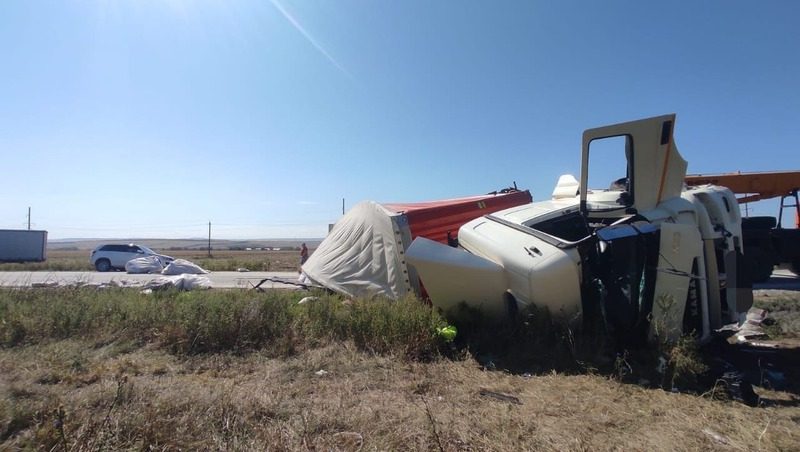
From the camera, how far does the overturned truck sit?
4535mm

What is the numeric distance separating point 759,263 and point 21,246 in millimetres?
41961

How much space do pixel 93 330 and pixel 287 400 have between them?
364cm

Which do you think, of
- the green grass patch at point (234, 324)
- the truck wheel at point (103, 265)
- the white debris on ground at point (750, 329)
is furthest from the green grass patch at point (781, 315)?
the truck wheel at point (103, 265)

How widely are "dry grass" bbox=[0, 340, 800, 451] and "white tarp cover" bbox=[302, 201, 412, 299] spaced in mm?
2822

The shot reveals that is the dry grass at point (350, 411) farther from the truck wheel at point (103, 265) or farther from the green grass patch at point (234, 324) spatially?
the truck wheel at point (103, 265)

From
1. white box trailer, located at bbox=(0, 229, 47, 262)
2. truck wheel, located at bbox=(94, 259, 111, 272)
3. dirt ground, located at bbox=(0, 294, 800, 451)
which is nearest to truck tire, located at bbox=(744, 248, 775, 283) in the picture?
dirt ground, located at bbox=(0, 294, 800, 451)

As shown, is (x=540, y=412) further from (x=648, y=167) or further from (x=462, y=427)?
(x=648, y=167)

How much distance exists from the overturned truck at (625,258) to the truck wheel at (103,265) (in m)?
23.9

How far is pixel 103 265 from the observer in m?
23.3

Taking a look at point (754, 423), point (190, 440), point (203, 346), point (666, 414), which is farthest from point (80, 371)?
point (754, 423)

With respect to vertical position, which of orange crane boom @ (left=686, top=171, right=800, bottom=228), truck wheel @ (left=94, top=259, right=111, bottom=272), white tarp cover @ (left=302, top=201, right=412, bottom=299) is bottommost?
truck wheel @ (left=94, top=259, right=111, bottom=272)

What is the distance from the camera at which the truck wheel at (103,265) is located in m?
23.2

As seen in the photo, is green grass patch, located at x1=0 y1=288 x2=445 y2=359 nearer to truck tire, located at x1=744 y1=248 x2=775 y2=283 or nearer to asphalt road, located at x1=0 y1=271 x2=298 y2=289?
asphalt road, located at x1=0 y1=271 x2=298 y2=289

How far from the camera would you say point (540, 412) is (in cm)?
324
